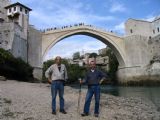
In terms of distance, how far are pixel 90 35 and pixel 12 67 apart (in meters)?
24.9

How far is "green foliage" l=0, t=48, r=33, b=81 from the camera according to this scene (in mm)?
23083

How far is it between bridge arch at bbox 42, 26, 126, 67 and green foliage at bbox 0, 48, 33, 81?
521 inches

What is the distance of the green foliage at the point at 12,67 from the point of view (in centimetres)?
2308

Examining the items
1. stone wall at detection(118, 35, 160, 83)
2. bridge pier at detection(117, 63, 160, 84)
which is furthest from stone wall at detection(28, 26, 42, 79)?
stone wall at detection(118, 35, 160, 83)

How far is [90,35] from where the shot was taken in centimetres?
4750

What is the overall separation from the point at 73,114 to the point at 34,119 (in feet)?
4.32

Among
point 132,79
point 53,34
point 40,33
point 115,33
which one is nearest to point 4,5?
point 40,33

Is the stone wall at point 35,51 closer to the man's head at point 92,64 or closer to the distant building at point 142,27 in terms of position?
the distant building at point 142,27

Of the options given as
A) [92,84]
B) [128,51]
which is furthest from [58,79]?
[128,51]

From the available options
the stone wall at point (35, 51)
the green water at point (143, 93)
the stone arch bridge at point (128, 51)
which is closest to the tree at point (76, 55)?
the stone arch bridge at point (128, 51)

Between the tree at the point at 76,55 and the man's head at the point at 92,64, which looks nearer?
the man's head at the point at 92,64

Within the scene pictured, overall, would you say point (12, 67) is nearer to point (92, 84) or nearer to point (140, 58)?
point (92, 84)

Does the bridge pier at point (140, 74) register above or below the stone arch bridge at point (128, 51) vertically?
below

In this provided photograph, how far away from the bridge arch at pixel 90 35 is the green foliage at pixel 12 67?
13.2m
